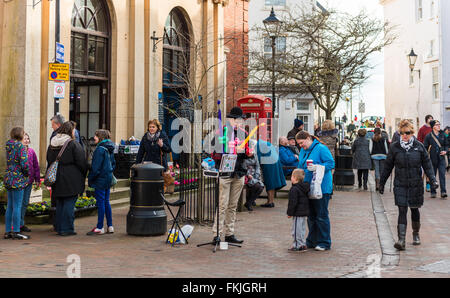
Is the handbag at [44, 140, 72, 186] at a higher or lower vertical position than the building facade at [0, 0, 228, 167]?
lower

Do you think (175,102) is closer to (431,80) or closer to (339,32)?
(339,32)

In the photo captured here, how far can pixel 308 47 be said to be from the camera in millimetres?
25672

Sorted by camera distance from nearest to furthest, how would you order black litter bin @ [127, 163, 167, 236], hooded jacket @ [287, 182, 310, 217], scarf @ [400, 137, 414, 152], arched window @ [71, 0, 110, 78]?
hooded jacket @ [287, 182, 310, 217]
scarf @ [400, 137, 414, 152]
black litter bin @ [127, 163, 167, 236]
arched window @ [71, 0, 110, 78]

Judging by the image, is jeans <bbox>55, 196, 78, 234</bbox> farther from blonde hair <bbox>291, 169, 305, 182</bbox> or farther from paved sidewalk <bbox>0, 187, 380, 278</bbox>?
blonde hair <bbox>291, 169, 305, 182</bbox>

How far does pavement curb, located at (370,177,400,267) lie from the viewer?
7820mm

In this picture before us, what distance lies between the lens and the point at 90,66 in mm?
17125

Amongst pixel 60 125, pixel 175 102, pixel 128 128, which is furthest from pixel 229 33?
pixel 60 125

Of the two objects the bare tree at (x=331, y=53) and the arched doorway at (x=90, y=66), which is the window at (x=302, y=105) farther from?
the arched doorway at (x=90, y=66)

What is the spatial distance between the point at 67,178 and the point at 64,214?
63 cm

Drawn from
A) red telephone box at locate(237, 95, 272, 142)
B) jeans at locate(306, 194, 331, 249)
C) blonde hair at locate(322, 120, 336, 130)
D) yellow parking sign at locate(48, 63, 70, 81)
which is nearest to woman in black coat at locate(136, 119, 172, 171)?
yellow parking sign at locate(48, 63, 70, 81)

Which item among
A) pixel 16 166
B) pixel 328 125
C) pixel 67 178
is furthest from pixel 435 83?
pixel 16 166

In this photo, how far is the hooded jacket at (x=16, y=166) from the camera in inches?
367

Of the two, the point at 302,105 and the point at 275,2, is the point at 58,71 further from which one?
the point at 302,105
